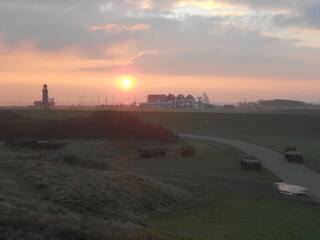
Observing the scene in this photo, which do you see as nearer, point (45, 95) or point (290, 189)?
point (290, 189)

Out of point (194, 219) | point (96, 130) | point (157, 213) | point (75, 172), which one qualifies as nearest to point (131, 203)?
point (157, 213)

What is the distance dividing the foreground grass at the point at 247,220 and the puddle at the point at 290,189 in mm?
3826

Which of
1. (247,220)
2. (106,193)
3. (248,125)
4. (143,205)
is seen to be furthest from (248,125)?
(106,193)

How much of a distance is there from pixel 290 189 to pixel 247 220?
11.6 m

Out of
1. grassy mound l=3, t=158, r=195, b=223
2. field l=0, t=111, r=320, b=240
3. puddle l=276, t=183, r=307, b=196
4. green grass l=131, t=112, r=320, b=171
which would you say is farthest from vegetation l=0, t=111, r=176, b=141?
grassy mound l=3, t=158, r=195, b=223

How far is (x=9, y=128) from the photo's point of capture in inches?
2714

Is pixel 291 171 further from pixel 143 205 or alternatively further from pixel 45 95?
pixel 45 95

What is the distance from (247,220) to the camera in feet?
70.6

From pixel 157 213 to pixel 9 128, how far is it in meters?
51.4

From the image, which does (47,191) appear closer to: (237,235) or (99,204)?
(99,204)

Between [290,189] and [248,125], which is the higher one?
[248,125]

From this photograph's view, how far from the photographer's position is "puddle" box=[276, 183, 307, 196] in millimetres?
30556

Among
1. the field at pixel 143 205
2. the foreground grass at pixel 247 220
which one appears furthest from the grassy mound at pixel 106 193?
the foreground grass at pixel 247 220

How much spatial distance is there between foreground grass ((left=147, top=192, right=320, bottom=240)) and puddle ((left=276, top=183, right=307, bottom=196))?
383cm
